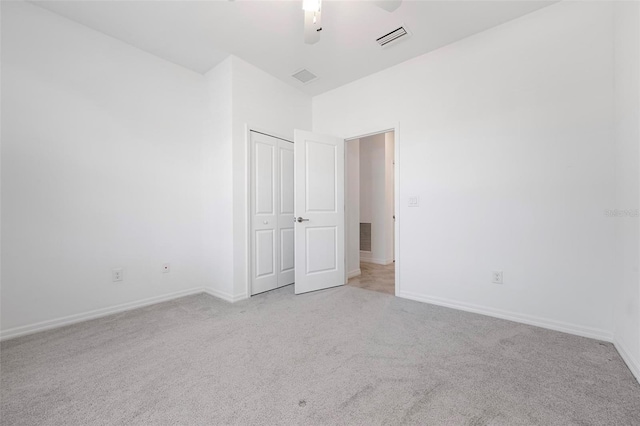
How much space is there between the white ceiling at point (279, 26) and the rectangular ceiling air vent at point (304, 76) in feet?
0.51

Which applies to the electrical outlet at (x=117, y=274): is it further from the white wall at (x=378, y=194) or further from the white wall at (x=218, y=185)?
the white wall at (x=378, y=194)

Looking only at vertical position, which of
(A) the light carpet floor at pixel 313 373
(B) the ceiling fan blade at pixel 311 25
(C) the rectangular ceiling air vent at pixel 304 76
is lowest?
(A) the light carpet floor at pixel 313 373

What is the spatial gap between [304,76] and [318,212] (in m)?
1.81

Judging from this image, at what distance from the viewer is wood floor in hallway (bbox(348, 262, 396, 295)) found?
350 cm

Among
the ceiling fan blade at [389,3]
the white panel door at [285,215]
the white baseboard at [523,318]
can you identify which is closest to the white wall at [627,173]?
the white baseboard at [523,318]

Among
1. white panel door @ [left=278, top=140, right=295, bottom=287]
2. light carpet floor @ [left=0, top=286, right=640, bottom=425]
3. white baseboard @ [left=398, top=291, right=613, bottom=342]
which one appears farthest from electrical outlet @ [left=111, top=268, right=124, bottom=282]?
white baseboard @ [left=398, top=291, right=613, bottom=342]

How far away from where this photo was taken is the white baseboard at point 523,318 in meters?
2.04

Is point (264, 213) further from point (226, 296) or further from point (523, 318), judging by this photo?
point (523, 318)

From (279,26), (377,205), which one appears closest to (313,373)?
(279,26)

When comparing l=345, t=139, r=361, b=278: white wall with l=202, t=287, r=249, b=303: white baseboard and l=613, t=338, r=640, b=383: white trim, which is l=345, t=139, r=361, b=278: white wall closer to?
l=202, t=287, r=249, b=303: white baseboard

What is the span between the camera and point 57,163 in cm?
→ 232

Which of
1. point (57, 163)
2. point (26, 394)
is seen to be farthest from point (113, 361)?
point (57, 163)

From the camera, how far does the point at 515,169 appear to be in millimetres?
2389

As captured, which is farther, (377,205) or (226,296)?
(377,205)
